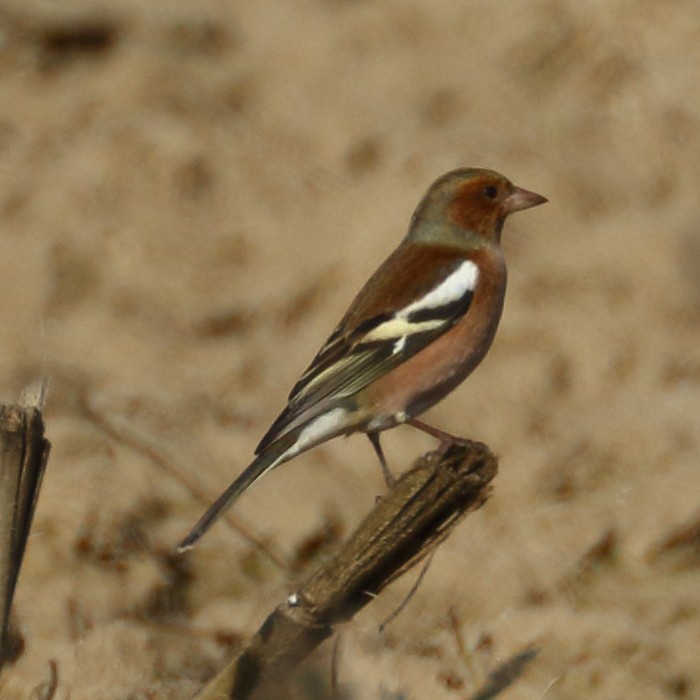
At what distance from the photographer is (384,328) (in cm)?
533

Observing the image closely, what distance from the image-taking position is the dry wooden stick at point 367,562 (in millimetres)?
3670

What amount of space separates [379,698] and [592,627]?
1.07m

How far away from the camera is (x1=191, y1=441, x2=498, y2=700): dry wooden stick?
12.0 feet

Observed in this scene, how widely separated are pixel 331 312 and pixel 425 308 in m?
2.70

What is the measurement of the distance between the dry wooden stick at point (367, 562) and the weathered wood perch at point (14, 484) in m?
0.57

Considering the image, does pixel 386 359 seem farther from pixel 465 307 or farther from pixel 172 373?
pixel 172 373

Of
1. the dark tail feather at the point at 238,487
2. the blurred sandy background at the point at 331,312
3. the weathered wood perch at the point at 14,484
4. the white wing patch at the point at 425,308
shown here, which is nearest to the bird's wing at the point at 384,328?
the white wing patch at the point at 425,308

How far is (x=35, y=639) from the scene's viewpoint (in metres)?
5.65

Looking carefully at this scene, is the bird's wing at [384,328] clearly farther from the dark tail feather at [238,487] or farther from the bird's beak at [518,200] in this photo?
the bird's beak at [518,200]

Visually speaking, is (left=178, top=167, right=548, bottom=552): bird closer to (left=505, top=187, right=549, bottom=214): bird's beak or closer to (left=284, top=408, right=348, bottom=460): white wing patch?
(left=284, top=408, right=348, bottom=460): white wing patch

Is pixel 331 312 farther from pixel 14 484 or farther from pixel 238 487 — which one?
pixel 14 484

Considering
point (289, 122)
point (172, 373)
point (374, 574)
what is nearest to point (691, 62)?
point (289, 122)

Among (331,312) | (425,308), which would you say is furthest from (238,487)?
(331,312)

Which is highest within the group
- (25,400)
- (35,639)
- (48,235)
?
(25,400)
